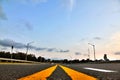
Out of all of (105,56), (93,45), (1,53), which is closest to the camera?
(93,45)

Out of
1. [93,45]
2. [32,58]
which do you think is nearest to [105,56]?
[93,45]

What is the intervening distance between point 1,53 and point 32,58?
42712 millimetres

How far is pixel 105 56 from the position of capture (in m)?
106

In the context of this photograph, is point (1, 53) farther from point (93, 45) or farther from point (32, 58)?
point (93, 45)

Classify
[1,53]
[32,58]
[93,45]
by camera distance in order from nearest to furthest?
1. [93,45]
2. [1,53]
3. [32,58]

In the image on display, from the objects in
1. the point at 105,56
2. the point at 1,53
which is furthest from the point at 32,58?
the point at 105,56

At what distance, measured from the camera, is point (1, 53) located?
163 metres

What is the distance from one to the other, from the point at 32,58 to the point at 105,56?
351ft

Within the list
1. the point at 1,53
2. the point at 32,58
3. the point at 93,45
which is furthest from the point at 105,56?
the point at 32,58

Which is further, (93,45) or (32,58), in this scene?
(32,58)

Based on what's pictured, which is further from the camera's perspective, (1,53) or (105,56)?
(1,53)

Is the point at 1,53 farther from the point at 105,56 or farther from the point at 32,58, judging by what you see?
the point at 105,56

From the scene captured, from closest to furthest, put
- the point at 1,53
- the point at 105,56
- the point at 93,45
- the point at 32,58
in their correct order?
the point at 93,45
the point at 105,56
the point at 1,53
the point at 32,58

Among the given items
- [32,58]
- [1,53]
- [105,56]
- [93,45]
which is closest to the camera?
[93,45]
